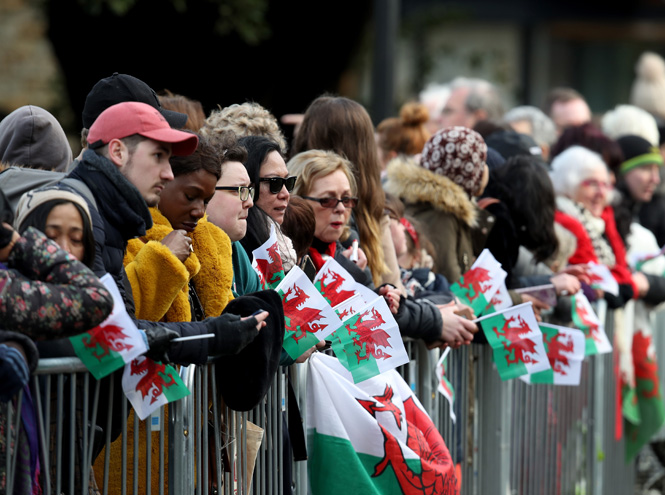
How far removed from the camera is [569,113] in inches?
428

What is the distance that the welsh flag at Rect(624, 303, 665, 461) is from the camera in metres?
8.28

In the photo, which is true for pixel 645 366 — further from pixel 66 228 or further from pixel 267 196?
pixel 66 228

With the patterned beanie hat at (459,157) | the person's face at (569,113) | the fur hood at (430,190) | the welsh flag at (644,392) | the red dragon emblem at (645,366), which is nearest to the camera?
the fur hood at (430,190)

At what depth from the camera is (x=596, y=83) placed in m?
23.2

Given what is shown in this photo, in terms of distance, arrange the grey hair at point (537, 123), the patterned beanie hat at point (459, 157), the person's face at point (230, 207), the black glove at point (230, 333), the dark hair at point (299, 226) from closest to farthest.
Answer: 1. the black glove at point (230, 333)
2. the person's face at point (230, 207)
3. the dark hair at point (299, 226)
4. the patterned beanie hat at point (459, 157)
5. the grey hair at point (537, 123)

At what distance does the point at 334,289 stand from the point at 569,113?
22.4ft

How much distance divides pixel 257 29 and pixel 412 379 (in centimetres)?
725

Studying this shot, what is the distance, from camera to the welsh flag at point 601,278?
23.5 feet

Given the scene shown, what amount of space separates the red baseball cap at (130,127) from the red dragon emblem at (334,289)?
917 mm

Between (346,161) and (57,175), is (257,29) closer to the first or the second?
(346,161)

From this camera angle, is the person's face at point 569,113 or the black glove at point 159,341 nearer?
the black glove at point 159,341

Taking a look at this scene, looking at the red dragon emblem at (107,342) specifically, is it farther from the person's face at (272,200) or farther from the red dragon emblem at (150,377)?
the person's face at (272,200)

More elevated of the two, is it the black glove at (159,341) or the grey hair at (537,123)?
the grey hair at (537,123)

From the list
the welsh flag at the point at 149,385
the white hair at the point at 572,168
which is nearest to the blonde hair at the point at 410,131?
the white hair at the point at 572,168
